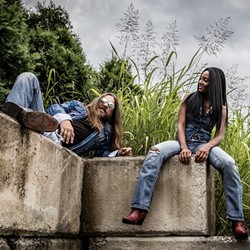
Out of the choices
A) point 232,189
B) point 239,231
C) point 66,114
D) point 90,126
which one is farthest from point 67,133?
point 239,231

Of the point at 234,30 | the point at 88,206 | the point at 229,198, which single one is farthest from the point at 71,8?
the point at 229,198

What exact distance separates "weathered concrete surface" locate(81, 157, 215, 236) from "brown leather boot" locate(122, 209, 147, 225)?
0.41 ft

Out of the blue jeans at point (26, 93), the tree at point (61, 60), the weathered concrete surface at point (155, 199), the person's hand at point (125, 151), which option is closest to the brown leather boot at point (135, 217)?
the weathered concrete surface at point (155, 199)

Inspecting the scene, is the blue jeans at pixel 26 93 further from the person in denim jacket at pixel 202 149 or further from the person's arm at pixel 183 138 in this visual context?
the person's arm at pixel 183 138

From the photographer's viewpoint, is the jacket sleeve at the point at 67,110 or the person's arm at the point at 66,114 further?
the jacket sleeve at the point at 67,110

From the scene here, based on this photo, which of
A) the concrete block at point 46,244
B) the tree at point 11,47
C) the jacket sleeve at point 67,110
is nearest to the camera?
the concrete block at point 46,244

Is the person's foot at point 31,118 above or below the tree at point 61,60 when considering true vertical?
below

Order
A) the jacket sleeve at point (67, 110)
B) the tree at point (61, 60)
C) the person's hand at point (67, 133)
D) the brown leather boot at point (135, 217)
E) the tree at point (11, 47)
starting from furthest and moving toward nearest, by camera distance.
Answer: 1. the tree at point (61, 60)
2. the tree at point (11, 47)
3. the jacket sleeve at point (67, 110)
4. the person's hand at point (67, 133)
5. the brown leather boot at point (135, 217)

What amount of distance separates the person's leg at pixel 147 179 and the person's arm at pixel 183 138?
0.05 meters

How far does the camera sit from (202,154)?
9.95 feet

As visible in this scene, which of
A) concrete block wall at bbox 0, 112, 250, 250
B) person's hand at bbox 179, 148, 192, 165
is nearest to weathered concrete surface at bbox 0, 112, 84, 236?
concrete block wall at bbox 0, 112, 250, 250

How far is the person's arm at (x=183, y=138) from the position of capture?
10.1 ft

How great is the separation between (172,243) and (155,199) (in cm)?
28

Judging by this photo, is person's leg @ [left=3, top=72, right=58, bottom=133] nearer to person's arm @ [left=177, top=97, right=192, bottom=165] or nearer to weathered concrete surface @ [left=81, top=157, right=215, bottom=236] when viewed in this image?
weathered concrete surface @ [left=81, top=157, right=215, bottom=236]
